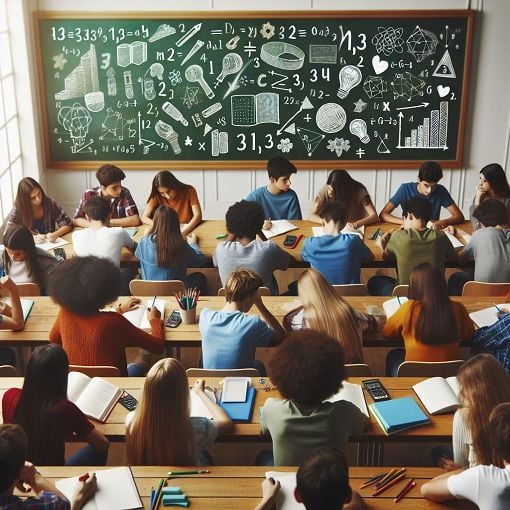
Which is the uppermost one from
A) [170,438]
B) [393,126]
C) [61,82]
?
[61,82]

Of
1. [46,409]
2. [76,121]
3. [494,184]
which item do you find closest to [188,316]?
[46,409]

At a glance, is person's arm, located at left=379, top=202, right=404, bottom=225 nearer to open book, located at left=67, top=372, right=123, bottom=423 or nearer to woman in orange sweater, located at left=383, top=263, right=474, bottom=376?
woman in orange sweater, located at left=383, top=263, right=474, bottom=376

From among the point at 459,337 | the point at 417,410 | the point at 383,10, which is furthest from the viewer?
the point at 383,10

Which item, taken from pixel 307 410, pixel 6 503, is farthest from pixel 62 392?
pixel 307 410

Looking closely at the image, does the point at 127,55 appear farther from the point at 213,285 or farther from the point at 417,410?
the point at 417,410

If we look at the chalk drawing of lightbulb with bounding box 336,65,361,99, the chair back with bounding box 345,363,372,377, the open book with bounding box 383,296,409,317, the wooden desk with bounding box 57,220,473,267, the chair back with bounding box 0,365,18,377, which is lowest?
the chair back with bounding box 0,365,18,377

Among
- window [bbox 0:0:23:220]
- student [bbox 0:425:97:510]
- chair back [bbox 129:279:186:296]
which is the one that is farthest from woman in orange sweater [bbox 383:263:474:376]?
window [bbox 0:0:23:220]

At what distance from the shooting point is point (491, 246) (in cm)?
491

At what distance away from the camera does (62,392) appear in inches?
118

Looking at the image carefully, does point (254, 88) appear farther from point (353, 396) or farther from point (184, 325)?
point (353, 396)

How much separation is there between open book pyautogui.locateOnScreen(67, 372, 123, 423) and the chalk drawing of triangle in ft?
16.5

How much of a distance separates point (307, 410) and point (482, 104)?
529 cm

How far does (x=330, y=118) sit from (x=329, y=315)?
3.93 metres

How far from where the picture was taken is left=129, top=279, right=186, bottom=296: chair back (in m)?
4.65
